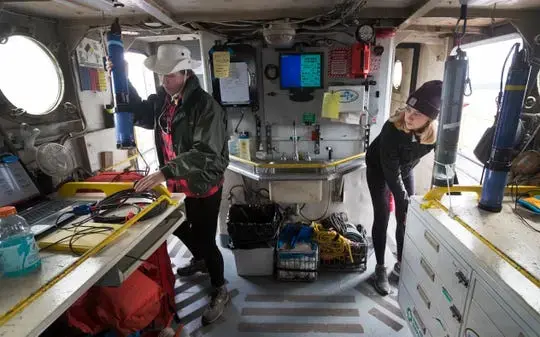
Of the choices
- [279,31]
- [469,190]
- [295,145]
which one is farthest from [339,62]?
[469,190]

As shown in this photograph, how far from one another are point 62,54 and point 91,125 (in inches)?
19.8

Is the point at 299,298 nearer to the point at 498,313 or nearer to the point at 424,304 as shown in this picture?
the point at 424,304

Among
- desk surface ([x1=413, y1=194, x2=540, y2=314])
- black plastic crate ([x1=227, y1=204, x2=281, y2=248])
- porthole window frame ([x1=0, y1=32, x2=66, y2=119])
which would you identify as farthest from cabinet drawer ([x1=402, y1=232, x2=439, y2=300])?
porthole window frame ([x1=0, y1=32, x2=66, y2=119])

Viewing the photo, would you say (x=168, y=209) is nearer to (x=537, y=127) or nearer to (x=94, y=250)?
(x=94, y=250)

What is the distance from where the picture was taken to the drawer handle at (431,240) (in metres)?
1.30

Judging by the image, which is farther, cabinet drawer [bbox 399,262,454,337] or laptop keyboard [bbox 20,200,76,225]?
laptop keyboard [bbox 20,200,76,225]

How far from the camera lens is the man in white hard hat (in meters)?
1.59

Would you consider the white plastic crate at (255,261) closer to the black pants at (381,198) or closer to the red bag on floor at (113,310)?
the black pants at (381,198)

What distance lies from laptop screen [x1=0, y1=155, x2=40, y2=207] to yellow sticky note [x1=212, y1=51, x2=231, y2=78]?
1429 mm

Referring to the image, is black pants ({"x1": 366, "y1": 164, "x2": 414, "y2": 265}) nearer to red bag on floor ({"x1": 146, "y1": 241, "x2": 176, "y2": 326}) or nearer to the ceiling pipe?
red bag on floor ({"x1": 146, "y1": 241, "x2": 176, "y2": 326})

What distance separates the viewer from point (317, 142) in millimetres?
2738

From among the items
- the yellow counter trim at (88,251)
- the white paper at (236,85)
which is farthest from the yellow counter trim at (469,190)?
the white paper at (236,85)

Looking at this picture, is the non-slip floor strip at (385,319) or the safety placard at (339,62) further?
the safety placard at (339,62)

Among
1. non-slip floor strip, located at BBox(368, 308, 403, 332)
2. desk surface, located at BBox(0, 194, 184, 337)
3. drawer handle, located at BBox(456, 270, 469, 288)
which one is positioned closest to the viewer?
desk surface, located at BBox(0, 194, 184, 337)
